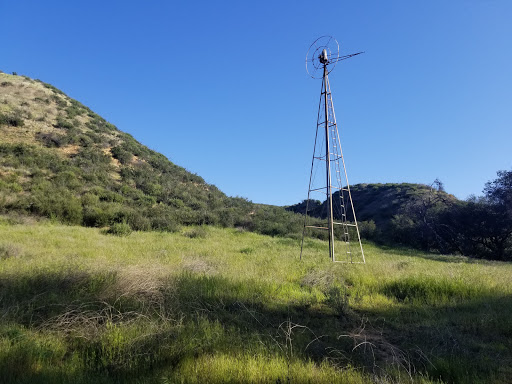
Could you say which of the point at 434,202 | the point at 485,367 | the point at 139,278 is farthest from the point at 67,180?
the point at 434,202

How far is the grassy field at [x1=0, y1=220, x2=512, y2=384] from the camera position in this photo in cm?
332

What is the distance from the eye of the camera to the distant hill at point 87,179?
1689 centimetres

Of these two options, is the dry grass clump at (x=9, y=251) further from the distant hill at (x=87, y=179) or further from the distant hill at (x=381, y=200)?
the distant hill at (x=381, y=200)

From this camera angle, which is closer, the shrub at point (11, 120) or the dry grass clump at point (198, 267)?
the dry grass clump at point (198, 267)

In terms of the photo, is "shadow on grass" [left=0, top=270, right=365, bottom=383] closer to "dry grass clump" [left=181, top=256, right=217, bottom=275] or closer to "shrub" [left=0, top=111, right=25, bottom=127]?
"dry grass clump" [left=181, top=256, right=217, bottom=275]

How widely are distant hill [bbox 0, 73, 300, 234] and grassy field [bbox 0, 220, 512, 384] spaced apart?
9.23 metres

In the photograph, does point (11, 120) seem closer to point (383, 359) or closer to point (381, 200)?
point (383, 359)

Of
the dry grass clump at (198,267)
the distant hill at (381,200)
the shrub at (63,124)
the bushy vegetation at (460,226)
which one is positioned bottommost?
the dry grass clump at (198,267)

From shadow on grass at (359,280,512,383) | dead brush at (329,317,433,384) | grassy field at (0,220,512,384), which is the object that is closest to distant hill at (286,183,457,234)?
shadow on grass at (359,280,512,383)

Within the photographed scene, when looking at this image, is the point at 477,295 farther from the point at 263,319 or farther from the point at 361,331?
the point at 263,319

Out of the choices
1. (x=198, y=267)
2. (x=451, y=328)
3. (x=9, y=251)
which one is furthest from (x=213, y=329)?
(x=9, y=251)

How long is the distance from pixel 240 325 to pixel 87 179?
21263 mm

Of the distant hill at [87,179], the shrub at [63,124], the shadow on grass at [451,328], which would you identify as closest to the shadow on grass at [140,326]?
the shadow on grass at [451,328]

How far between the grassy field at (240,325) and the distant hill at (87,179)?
9232 mm
